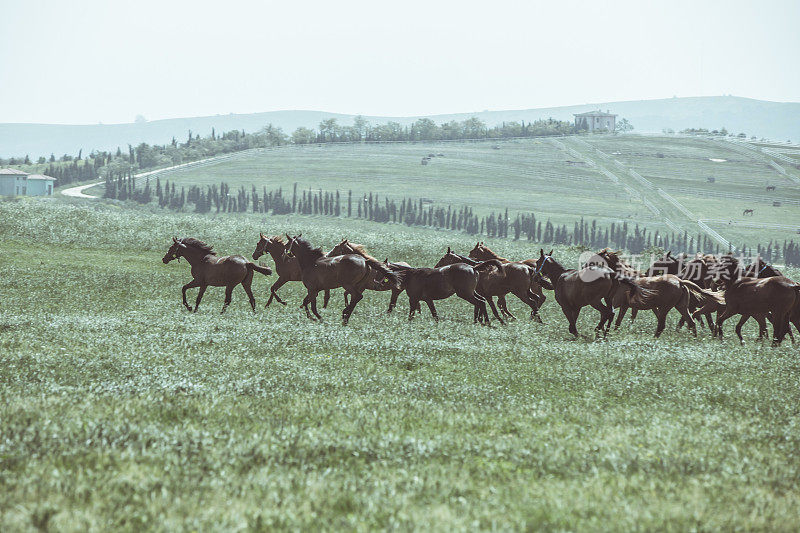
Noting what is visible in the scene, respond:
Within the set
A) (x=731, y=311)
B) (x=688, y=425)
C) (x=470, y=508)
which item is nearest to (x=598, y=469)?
(x=470, y=508)

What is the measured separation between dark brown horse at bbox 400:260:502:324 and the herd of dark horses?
1.6 inches

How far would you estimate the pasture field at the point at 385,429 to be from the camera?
7438 mm

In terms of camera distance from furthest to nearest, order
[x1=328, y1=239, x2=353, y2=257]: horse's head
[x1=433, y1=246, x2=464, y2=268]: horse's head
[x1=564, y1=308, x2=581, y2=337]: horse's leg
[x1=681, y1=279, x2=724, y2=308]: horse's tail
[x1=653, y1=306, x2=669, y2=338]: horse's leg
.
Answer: [x1=433, y1=246, x2=464, y2=268]: horse's head < [x1=328, y1=239, x2=353, y2=257]: horse's head < [x1=681, y1=279, x2=724, y2=308]: horse's tail < [x1=653, y1=306, x2=669, y2=338]: horse's leg < [x1=564, y1=308, x2=581, y2=337]: horse's leg

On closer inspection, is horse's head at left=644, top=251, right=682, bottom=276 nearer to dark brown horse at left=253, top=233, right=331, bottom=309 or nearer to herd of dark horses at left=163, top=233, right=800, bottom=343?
herd of dark horses at left=163, top=233, right=800, bottom=343

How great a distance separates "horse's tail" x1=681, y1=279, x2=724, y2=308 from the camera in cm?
2656

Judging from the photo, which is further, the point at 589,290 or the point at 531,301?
the point at 531,301

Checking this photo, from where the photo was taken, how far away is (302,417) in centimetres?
1155

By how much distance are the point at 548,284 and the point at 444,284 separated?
5573 millimetres

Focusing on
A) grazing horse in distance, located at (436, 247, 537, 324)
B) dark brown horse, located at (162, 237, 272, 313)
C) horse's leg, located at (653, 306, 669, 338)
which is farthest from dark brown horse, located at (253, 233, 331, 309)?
horse's leg, located at (653, 306, 669, 338)

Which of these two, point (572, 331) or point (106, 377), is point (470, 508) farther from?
point (572, 331)

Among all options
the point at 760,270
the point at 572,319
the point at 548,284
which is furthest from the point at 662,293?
the point at 548,284

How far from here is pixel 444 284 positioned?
27.4m

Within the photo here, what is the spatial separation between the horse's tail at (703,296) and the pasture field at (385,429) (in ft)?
9.09

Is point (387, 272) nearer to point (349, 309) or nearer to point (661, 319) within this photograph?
point (349, 309)
